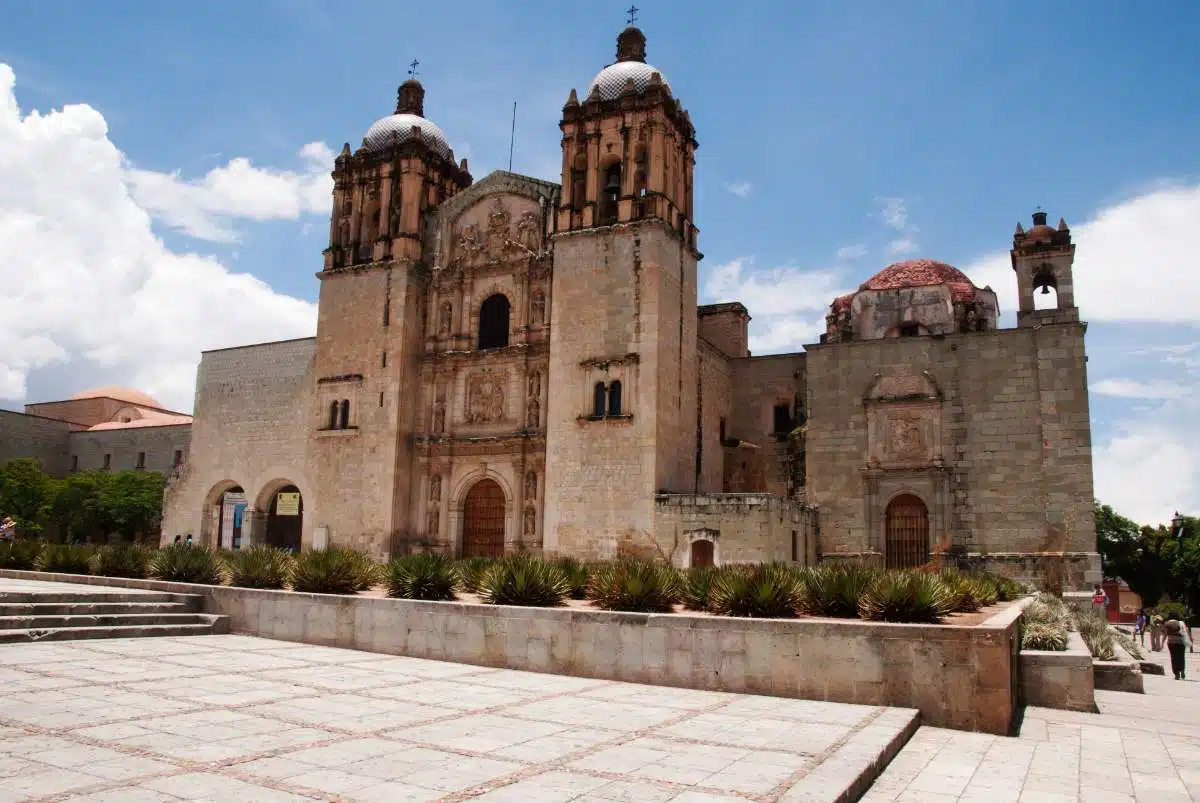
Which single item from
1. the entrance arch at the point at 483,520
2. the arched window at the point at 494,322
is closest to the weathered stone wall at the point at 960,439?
the entrance arch at the point at 483,520

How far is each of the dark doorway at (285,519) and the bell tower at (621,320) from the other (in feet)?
36.8

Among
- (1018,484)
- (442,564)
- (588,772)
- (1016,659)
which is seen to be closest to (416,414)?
(442,564)

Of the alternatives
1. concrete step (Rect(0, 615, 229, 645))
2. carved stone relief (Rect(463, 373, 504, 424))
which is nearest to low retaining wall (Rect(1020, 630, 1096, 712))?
concrete step (Rect(0, 615, 229, 645))

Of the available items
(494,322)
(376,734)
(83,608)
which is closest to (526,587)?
(376,734)

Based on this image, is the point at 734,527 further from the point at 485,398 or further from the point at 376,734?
the point at 376,734

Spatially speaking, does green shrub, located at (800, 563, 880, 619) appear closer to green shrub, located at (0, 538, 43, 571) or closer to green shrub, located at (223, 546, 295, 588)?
green shrub, located at (223, 546, 295, 588)

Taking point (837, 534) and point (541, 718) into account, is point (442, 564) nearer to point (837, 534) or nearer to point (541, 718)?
point (541, 718)

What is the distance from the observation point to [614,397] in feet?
80.8

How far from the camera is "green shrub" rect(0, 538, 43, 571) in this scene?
1842cm

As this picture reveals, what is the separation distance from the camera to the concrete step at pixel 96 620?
39.5 feet

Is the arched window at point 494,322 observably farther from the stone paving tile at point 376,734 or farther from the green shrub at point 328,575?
the stone paving tile at point 376,734

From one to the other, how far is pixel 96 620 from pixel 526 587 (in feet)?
19.8

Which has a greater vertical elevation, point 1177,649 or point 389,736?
point 389,736

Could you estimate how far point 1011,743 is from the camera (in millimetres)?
8508
